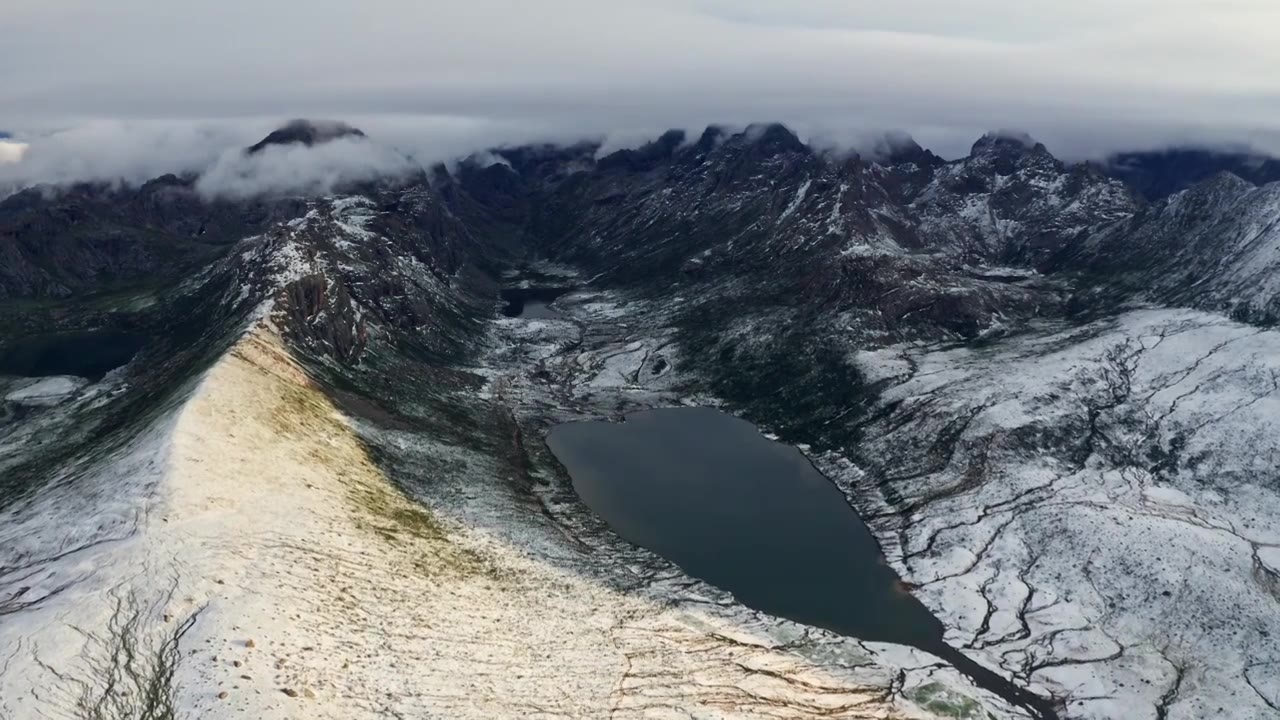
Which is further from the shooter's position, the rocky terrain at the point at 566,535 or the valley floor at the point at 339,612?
the rocky terrain at the point at 566,535

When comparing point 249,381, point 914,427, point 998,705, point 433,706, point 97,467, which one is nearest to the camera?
point 433,706

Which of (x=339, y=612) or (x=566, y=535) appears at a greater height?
(x=339, y=612)

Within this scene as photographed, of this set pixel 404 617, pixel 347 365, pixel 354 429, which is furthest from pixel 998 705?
pixel 347 365

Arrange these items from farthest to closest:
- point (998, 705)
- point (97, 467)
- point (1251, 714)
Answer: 1. point (97, 467)
2. point (998, 705)
3. point (1251, 714)

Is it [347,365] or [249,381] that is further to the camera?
[347,365]

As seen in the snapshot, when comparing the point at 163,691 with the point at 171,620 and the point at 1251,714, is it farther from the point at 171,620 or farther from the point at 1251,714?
the point at 1251,714

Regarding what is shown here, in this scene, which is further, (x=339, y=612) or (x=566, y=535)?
(x=566, y=535)


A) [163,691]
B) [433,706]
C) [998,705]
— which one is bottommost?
[998,705]

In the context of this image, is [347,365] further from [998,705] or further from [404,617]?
[998,705]

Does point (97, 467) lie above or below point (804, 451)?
above

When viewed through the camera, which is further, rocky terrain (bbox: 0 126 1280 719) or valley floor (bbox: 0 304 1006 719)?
rocky terrain (bbox: 0 126 1280 719)
